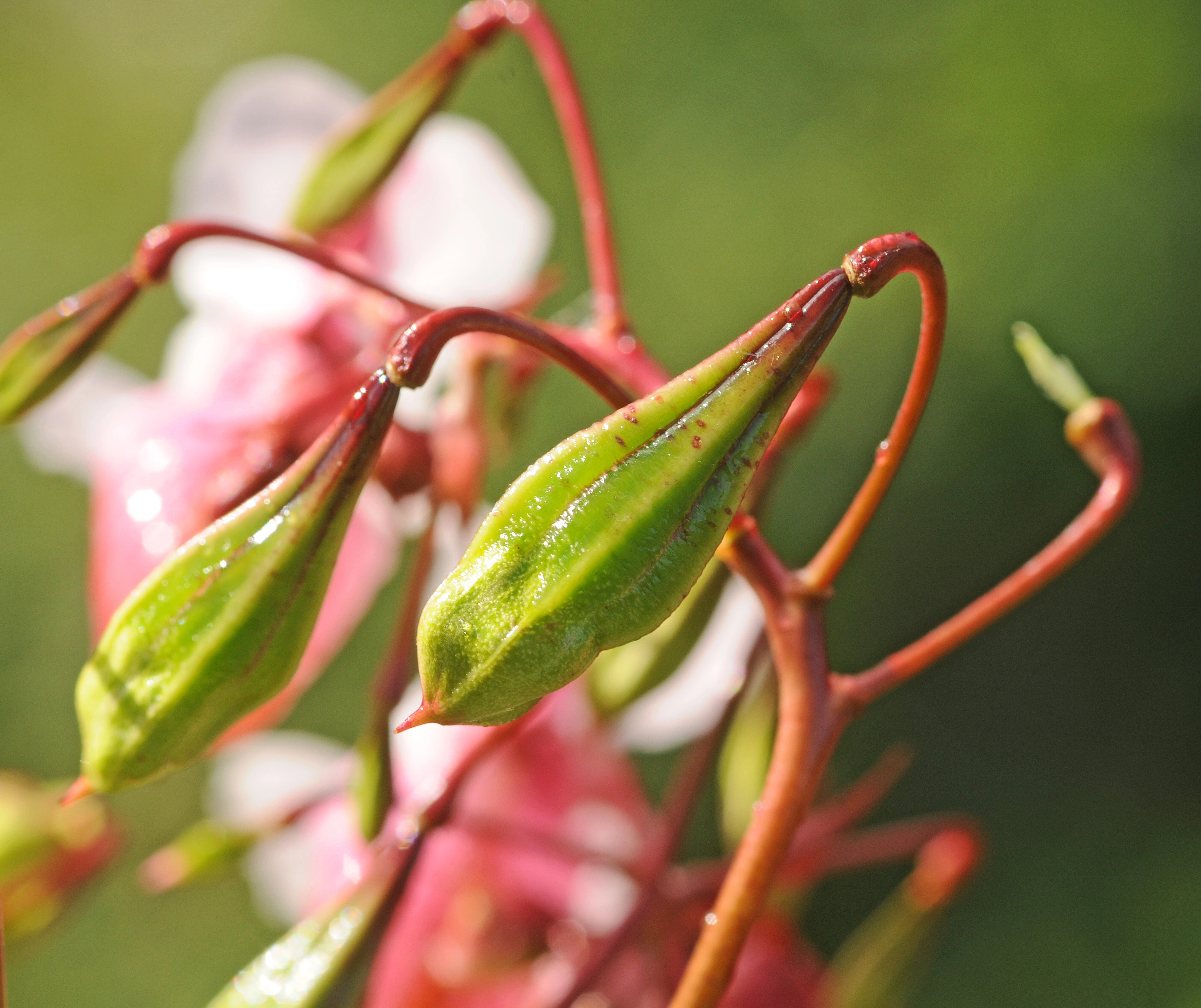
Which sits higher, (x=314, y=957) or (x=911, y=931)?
(x=314, y=957)

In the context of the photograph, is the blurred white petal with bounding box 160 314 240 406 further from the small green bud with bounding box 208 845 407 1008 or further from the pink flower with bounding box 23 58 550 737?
the small green bud with bounding box 208 845 407 1008

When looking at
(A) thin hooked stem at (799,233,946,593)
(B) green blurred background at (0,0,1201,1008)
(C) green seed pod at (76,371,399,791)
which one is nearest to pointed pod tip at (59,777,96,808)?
(C) green seed pod at (76,371,399,791)

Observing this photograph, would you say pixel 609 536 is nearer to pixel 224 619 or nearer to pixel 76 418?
pixel 224 619

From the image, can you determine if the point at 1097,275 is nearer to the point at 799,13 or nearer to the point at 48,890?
the point at 799,13

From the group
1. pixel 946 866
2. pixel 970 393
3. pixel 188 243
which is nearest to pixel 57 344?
pixel 188 243

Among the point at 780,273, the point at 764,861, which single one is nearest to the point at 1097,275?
the point at 780,273
